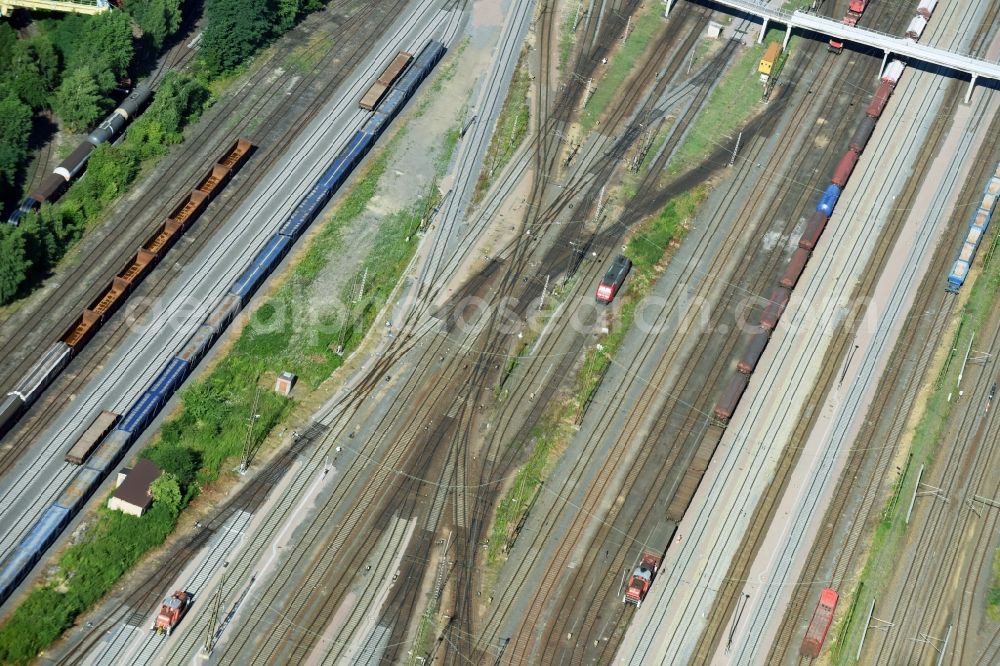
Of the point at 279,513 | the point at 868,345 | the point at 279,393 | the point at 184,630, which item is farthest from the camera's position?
the point at 868,345

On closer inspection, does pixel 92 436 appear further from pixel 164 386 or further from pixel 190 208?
pixel 190 208

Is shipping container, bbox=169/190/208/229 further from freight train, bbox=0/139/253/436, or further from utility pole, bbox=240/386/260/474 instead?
utility pole, bbox=240/386/260/474

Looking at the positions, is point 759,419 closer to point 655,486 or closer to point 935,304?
point 655,486

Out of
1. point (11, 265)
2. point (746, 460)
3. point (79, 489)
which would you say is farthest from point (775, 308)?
point (11, 265)

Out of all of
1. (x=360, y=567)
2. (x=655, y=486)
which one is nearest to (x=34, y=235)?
(x=360, y=567)

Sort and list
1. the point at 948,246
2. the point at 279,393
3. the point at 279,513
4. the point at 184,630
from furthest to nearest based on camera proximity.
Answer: the point at 948,246 → the point at 279,393 → the point at 279,513 → the point at 184,630

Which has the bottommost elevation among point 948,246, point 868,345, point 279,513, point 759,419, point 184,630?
point 184,630

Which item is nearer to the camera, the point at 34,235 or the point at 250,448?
the point at 250,448
